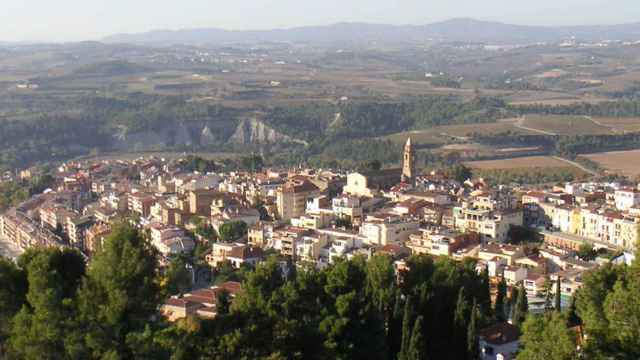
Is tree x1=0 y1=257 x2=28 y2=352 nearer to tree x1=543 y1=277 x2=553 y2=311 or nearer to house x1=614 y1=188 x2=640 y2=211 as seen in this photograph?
tree x1=543 y1=277 x2=553 y2=311

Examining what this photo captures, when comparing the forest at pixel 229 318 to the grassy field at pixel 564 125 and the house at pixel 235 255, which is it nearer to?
the house at pixel 235 255

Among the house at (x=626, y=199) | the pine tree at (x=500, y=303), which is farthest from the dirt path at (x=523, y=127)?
the pine tree at (x=500, y=303)

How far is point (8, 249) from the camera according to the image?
2594cm

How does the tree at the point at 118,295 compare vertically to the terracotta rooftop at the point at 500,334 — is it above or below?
above

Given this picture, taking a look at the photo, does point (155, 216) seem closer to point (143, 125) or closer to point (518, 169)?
point (518, 169)

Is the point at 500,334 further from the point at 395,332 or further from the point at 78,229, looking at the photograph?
the point at 78,229

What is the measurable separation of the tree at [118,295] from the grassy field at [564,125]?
1580 inches

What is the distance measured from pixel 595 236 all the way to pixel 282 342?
1353 cm

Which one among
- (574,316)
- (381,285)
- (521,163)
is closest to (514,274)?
(574,316)

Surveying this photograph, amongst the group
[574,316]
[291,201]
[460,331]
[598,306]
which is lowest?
[291,201]

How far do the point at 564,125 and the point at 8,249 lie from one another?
3314 centimetres

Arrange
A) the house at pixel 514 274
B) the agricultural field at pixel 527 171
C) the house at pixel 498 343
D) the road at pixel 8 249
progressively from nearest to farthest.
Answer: the house at pixel 498 343, the house at pixel 514 274, the road at pixel 8 249, the agricultural field at pixel 527 171

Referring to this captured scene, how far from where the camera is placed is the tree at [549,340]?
9.13 m

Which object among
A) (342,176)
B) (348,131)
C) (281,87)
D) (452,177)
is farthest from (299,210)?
(281,87)
